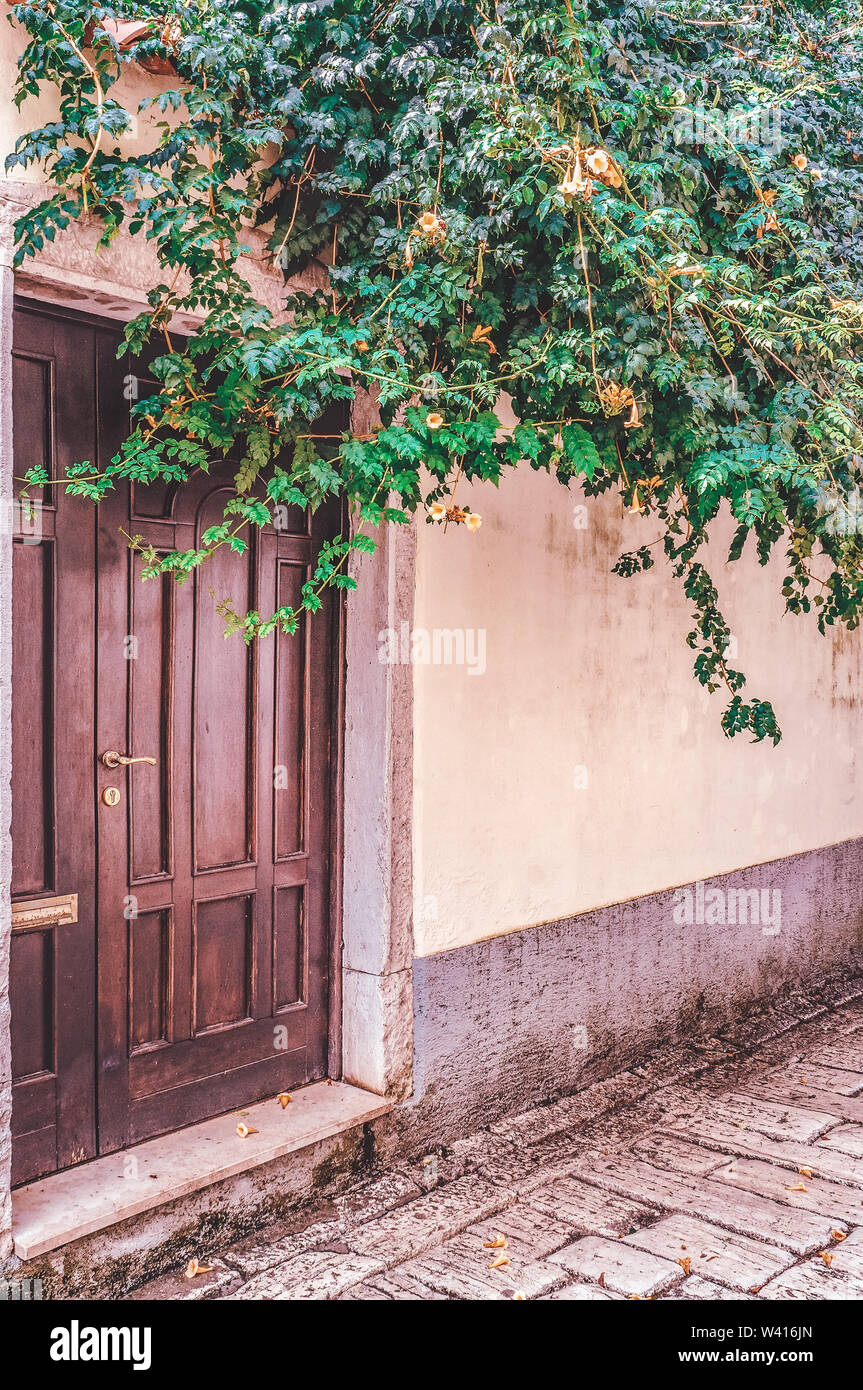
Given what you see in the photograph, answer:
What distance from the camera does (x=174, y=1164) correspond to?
336 cm

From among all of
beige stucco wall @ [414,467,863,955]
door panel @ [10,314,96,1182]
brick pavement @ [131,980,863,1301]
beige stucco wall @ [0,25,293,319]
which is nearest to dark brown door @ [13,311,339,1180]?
door panel @ [10,314,96,1182]

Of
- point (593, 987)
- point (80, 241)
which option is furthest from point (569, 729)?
point (80, 241)

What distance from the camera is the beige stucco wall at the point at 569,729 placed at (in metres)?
4.19

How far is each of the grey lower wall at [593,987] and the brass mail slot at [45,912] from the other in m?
1.39

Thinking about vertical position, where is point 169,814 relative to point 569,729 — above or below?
below

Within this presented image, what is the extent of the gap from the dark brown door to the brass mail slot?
3cm

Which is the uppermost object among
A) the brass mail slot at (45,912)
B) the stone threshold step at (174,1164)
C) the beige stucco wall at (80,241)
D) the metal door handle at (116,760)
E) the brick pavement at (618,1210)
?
the beige stucco wall at (80,241)

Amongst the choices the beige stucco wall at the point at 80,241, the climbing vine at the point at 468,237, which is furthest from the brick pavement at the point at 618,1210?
the beige stucco wall at the point at 80,241

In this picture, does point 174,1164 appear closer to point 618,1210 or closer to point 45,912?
point 45,912

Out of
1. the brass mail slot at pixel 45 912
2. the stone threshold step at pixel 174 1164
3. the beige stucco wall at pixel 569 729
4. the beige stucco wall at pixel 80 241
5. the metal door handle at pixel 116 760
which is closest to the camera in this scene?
the beige stucco wall at pixel 80 241

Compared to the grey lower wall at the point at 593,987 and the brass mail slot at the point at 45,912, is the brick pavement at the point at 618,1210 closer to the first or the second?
the grey lower wall at the point at 593,987

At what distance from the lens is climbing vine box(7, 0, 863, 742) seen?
286 cm

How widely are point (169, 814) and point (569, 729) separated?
6.40 ft
